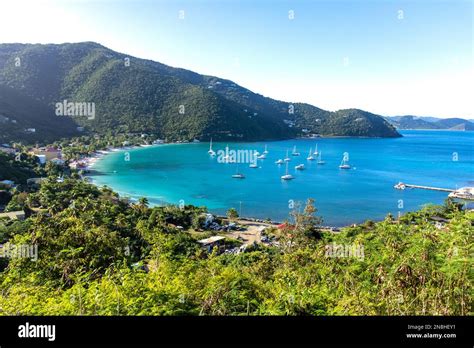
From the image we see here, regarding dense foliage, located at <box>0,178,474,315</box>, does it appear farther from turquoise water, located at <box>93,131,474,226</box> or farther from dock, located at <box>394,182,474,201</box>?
dock, located at <box>394,182,474,201</box>

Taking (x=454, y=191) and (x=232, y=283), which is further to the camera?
(x=454, y=191)

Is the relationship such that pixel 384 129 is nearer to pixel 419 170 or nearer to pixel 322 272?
pixel 419 170

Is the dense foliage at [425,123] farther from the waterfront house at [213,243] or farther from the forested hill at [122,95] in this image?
the waterfront house at [213,243]

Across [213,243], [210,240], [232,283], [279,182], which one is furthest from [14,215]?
[279,182]

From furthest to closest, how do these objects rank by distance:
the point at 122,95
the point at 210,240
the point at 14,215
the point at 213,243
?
1. the point at 122,95
2. the point at 14,215
3. the point at 210,240
4. the point at 213,243

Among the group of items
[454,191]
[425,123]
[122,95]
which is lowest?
[454,191]

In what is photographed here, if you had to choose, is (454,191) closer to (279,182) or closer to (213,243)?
(279,182)

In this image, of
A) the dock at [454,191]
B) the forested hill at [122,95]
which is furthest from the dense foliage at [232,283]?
the forested hill at [122,95]
